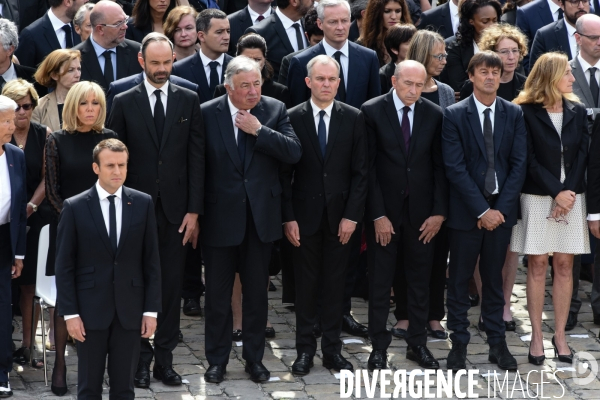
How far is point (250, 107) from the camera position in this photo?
8.34 m

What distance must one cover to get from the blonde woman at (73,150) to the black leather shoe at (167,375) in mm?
740

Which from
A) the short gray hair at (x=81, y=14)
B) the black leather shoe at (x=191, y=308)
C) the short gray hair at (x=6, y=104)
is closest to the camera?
the short gray hair at (x=6, y=104)

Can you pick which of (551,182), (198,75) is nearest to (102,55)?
(198,75)

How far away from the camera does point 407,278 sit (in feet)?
29.1

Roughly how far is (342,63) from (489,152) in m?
1.77

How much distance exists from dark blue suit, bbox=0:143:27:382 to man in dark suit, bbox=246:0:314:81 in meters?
3.21

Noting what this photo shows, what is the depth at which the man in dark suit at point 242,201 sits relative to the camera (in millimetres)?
8266

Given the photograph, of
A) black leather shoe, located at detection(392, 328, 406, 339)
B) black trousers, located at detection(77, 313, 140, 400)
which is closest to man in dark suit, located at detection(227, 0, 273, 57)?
black leather shoe, located at detection(392, 328, 406, 339)

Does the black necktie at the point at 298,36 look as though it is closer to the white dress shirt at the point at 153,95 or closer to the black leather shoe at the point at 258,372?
the white dress shirt at the point at 153,95

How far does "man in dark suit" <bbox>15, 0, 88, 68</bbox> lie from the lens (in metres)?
10.5

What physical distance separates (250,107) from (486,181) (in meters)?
2.06

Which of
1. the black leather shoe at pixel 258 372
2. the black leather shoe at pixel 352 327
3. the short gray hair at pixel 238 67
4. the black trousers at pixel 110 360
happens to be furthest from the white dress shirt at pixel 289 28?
the black trousers at pixel 110 360

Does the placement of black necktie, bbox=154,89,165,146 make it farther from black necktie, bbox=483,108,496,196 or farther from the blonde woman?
black necktie, bbox=483,108,496,196

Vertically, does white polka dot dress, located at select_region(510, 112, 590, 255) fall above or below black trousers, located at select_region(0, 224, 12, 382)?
above
